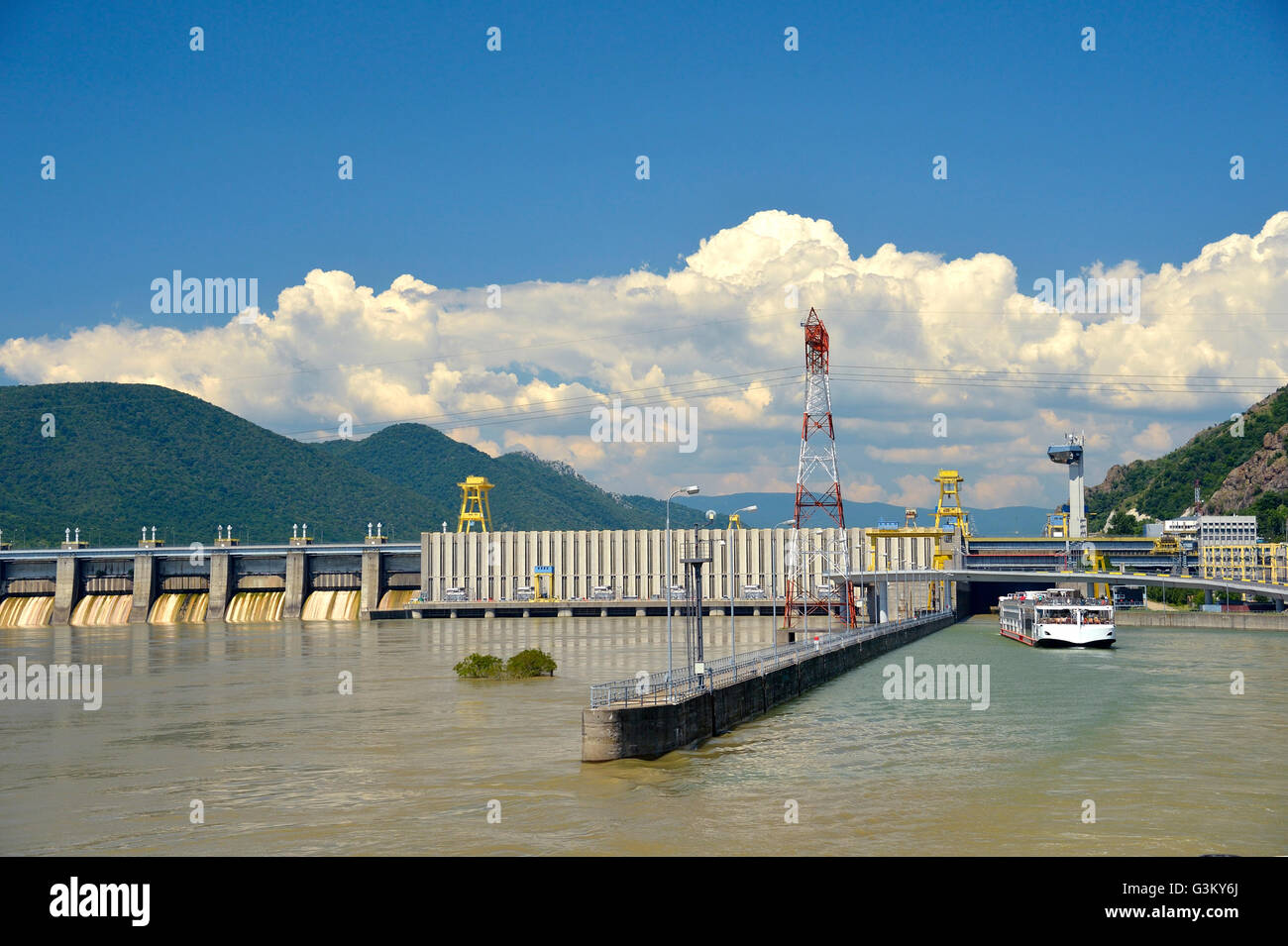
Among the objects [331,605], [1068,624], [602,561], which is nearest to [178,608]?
[331,605]

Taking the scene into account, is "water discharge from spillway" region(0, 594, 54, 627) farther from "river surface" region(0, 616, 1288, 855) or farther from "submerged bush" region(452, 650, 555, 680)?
"submerged bush" region(452, 650, 555, 680)

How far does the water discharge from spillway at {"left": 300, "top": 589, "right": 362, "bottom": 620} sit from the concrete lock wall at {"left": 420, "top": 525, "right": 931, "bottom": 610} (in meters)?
12.5

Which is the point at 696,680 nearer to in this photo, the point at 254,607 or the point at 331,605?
the point at 331,605

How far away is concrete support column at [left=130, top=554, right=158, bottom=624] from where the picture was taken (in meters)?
171

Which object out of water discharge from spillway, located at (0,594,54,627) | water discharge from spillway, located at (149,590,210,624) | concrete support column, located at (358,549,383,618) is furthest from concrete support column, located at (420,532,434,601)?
water discharge from spillway, located at (0,594,54,627)

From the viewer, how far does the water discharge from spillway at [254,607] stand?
17300cm

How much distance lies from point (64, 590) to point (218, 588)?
915 inches

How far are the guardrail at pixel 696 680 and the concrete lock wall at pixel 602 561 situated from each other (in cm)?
8548

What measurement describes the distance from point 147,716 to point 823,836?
4401cm
